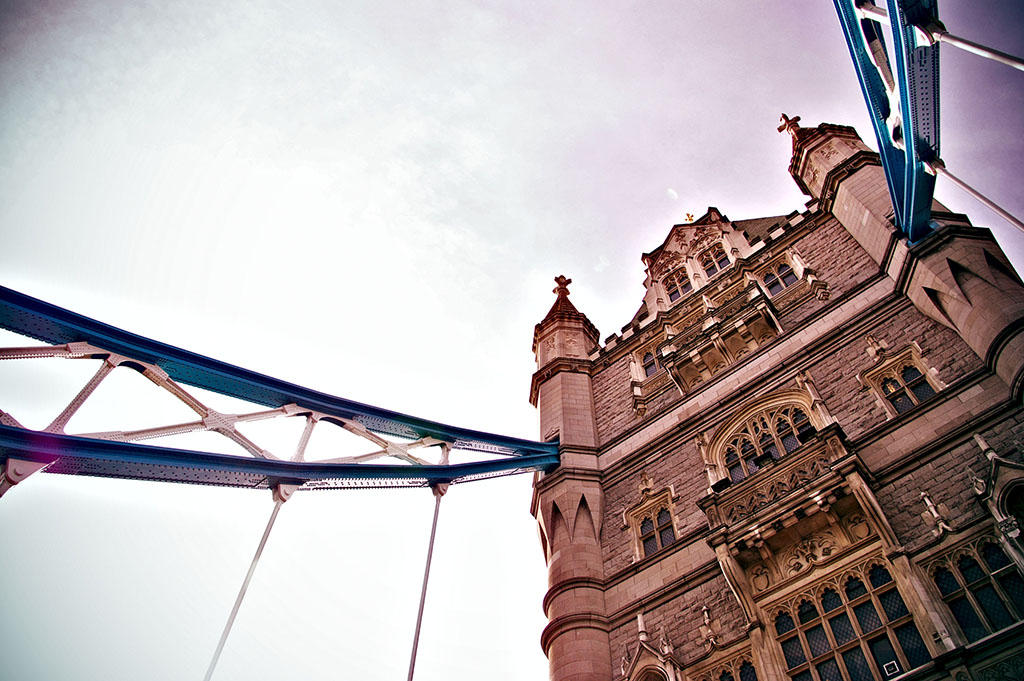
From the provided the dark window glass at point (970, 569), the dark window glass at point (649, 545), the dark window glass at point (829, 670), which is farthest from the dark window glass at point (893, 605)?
the dark window glass at point (649, 545)

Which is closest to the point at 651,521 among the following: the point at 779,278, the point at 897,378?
the point at 897,378

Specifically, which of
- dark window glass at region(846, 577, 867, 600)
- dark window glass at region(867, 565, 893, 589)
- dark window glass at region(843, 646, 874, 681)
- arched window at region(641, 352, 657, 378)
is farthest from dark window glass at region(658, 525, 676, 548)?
arched window at region(641, 352, 657, 378)

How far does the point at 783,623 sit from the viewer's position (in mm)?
9164

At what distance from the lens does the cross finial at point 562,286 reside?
21.0 meters

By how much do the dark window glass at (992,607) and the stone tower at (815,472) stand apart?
0.02 m

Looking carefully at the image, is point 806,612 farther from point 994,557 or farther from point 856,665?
point 994,557

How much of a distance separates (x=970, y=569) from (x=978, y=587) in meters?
0.23

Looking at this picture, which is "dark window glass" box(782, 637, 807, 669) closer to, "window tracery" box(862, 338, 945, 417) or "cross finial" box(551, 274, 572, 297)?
"window tracery" box(862, 338, 945, 417)

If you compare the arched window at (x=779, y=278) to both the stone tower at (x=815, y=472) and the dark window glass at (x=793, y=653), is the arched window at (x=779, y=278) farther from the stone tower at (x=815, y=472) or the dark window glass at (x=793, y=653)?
the dark window glass at (x=793, y=653)

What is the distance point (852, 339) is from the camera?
472 inches

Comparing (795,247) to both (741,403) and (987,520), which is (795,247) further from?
(987,520)

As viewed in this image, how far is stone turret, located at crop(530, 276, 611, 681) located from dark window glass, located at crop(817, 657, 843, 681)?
2987 millimetres

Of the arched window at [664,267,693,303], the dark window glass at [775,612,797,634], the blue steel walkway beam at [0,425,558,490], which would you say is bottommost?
the dark window glass at [775,612,797,634]

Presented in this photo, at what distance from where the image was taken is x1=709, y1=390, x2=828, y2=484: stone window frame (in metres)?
11.4
